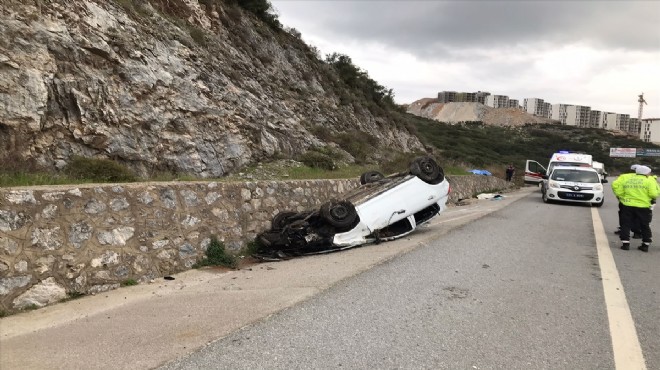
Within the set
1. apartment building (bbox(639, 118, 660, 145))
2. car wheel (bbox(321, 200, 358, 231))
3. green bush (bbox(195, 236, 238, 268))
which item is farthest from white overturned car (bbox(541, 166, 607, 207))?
apartment building (bbox(639, 118, 660, 145))

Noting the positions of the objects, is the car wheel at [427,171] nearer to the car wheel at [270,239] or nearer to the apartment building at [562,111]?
the car wheel at [270,239]

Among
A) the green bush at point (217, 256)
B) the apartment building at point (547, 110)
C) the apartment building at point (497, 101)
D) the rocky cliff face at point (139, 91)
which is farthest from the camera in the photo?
the apartment building at point (497, 101)

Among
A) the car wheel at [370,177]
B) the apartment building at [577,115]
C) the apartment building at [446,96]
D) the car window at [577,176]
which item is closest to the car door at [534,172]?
the car window at [577,176]

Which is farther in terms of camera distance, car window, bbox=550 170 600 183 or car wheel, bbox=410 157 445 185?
car window, bbox=550 170 600 183

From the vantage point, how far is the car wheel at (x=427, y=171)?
9.19 m

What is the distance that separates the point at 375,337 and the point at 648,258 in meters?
6.70

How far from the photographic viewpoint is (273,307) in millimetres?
4691

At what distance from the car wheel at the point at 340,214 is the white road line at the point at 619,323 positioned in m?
3.73

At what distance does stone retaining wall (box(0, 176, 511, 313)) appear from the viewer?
170 inches

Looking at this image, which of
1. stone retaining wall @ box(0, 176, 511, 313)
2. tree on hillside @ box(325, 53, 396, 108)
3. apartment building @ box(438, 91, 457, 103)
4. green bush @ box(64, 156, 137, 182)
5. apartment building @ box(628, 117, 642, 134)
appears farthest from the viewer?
apartment building @ box(628, 117, 642, 134)

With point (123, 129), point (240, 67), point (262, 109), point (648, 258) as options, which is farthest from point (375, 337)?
point (240, 67)

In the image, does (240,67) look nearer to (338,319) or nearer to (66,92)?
(66,92)

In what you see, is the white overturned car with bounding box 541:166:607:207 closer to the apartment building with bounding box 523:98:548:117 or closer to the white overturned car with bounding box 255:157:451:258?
the white overturned car with bounding box 255:157:451:258

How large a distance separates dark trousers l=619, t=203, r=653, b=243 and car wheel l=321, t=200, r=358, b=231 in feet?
17.7
